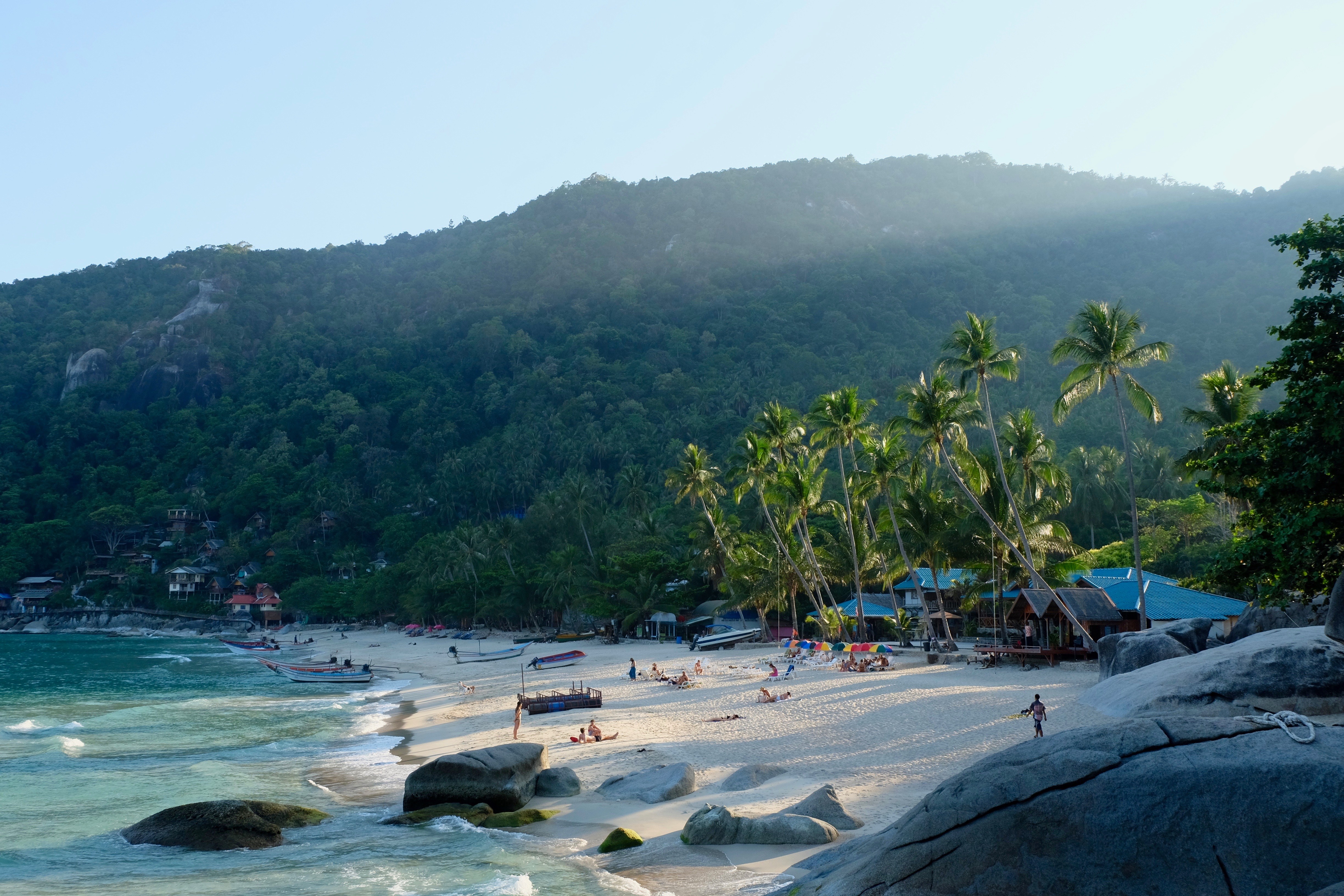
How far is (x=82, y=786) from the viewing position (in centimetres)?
2017

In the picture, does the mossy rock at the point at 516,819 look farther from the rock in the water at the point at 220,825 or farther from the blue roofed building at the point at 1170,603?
the blue roofed building at the point at 1170,603

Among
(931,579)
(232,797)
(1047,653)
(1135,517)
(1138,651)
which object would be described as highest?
(1135,517)

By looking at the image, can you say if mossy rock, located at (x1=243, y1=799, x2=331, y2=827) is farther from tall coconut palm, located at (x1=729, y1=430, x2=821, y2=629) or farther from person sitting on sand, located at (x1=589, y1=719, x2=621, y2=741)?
tall coconut palm, located at (x1=729, y1=430, x2=821, y2=629)

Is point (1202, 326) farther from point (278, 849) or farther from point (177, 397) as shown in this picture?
point (177, 397)

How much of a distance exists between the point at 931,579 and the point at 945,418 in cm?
2227

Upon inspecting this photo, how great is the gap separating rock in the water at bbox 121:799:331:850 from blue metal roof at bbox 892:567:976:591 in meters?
33.3

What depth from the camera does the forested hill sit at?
109375 mm

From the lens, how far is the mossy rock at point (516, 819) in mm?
14953

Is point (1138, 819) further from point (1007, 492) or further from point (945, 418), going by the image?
point (945, 418)

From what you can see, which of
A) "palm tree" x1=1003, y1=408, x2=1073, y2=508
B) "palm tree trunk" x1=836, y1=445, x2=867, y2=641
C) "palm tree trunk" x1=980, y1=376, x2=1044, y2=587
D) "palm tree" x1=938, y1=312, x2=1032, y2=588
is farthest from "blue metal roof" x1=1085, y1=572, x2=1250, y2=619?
"palm tree trunk" x1=836, y1=445, x2=867, y2=641

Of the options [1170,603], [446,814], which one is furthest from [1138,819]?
[1170,603]

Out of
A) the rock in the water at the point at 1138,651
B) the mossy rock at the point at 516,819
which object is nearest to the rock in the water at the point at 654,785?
the mossy rock at the point at 516,819

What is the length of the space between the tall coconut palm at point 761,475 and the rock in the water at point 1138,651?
20939mm

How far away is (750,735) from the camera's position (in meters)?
21.3
